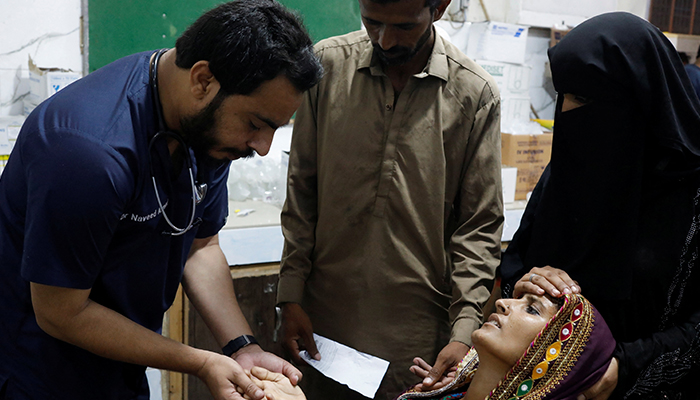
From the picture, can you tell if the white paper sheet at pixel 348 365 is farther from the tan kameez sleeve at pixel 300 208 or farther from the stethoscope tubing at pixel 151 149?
the stethoscope tubing at pixel 151 149

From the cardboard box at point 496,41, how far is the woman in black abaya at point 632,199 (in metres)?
2.25

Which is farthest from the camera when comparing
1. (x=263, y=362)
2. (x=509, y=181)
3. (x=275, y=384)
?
(x=509, y=181)

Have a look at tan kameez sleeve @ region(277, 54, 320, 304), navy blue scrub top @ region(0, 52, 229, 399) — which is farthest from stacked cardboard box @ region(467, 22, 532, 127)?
navy blue scrub top @ region(0, 52, 229, 399)

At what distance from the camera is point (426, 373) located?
1.73m

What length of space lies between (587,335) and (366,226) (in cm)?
70

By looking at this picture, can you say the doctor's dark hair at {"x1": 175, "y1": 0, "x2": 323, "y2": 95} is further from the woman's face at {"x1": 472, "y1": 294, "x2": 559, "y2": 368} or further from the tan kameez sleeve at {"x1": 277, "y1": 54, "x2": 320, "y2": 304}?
the woman's face at {"x1": 472, "y1": 294, "x2": 559, "y2": 368}

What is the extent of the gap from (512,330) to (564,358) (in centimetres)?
15

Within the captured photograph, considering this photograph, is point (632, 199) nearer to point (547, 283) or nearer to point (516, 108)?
point (547, 283)

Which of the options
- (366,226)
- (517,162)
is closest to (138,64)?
(366,226)

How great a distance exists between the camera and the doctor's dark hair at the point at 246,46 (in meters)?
1.21

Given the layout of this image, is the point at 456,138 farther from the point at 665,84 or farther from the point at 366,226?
the point at 665,84

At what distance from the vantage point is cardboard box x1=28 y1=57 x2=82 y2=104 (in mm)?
2750

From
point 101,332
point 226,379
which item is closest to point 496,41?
point 226,379

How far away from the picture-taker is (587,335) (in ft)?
4.99
